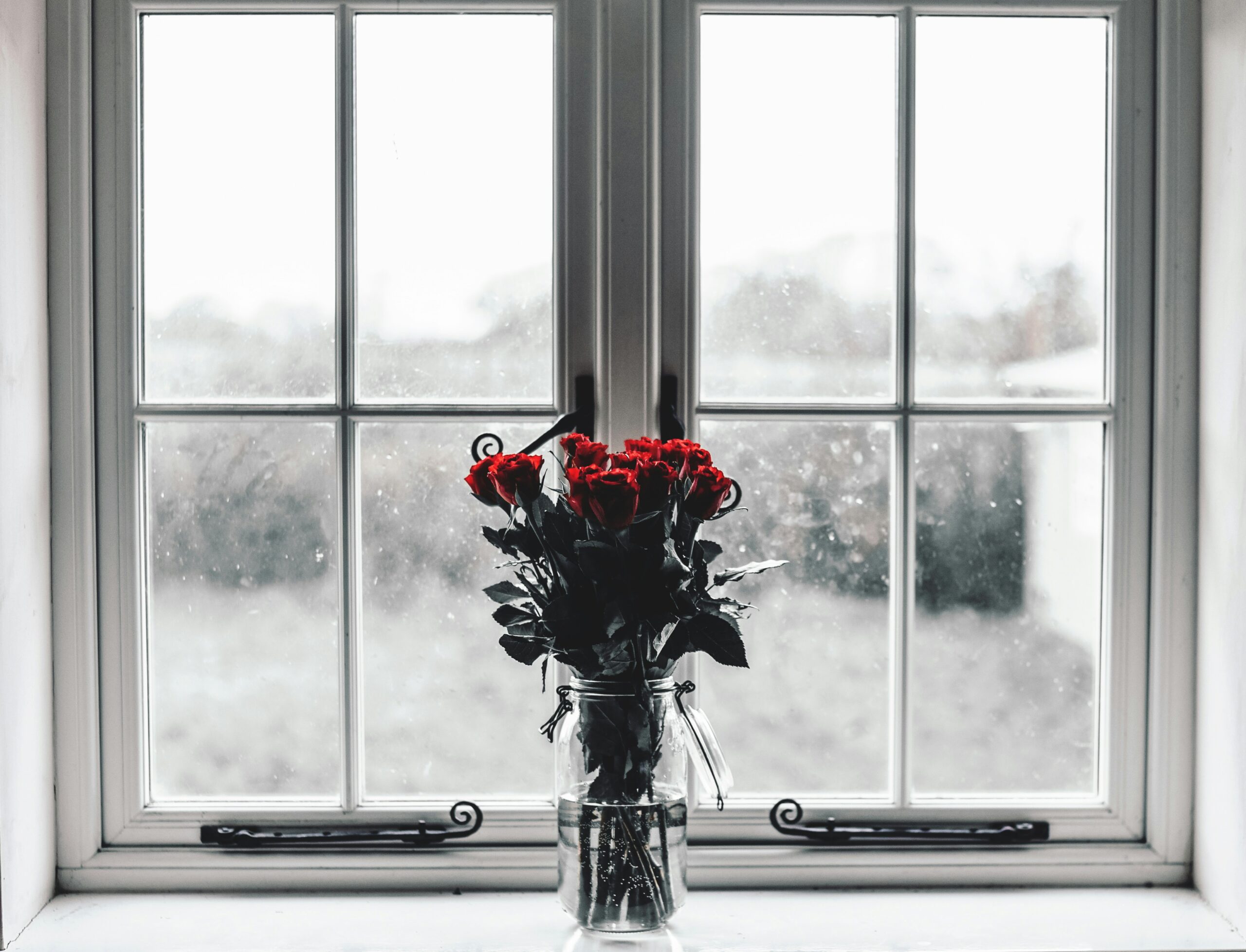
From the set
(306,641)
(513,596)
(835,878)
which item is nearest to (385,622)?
(306,641)

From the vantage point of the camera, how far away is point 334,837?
3.70 feet

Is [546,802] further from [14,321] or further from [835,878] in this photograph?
[14,321]

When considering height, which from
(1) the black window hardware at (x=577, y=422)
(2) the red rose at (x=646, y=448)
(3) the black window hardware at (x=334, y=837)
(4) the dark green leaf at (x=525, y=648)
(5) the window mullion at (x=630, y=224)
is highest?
(5) the window mullion at (x=630, y=224)

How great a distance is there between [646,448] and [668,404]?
0.69ft

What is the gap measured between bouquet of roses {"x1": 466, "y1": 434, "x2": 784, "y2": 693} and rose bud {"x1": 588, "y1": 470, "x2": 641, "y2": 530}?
1 cm

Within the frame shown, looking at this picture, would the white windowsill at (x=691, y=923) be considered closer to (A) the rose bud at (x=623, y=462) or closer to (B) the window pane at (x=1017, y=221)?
(A) the rose bud at (x=623, y=462)

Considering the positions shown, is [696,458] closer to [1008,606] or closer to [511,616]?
[511,616]

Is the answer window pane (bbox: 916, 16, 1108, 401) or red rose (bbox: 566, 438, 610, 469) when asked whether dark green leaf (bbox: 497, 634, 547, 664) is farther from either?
window pane (bbox: 916, 16, 1108, 401)

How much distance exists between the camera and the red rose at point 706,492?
0.92 m

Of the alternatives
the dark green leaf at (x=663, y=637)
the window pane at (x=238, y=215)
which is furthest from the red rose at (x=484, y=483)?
the window pane at (x=238, y=215)

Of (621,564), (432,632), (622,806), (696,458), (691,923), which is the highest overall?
(696,458)

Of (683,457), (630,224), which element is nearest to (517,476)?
(683,457)

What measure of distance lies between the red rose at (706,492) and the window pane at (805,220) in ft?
0.84

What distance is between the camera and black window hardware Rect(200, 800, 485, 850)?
1.13 m
